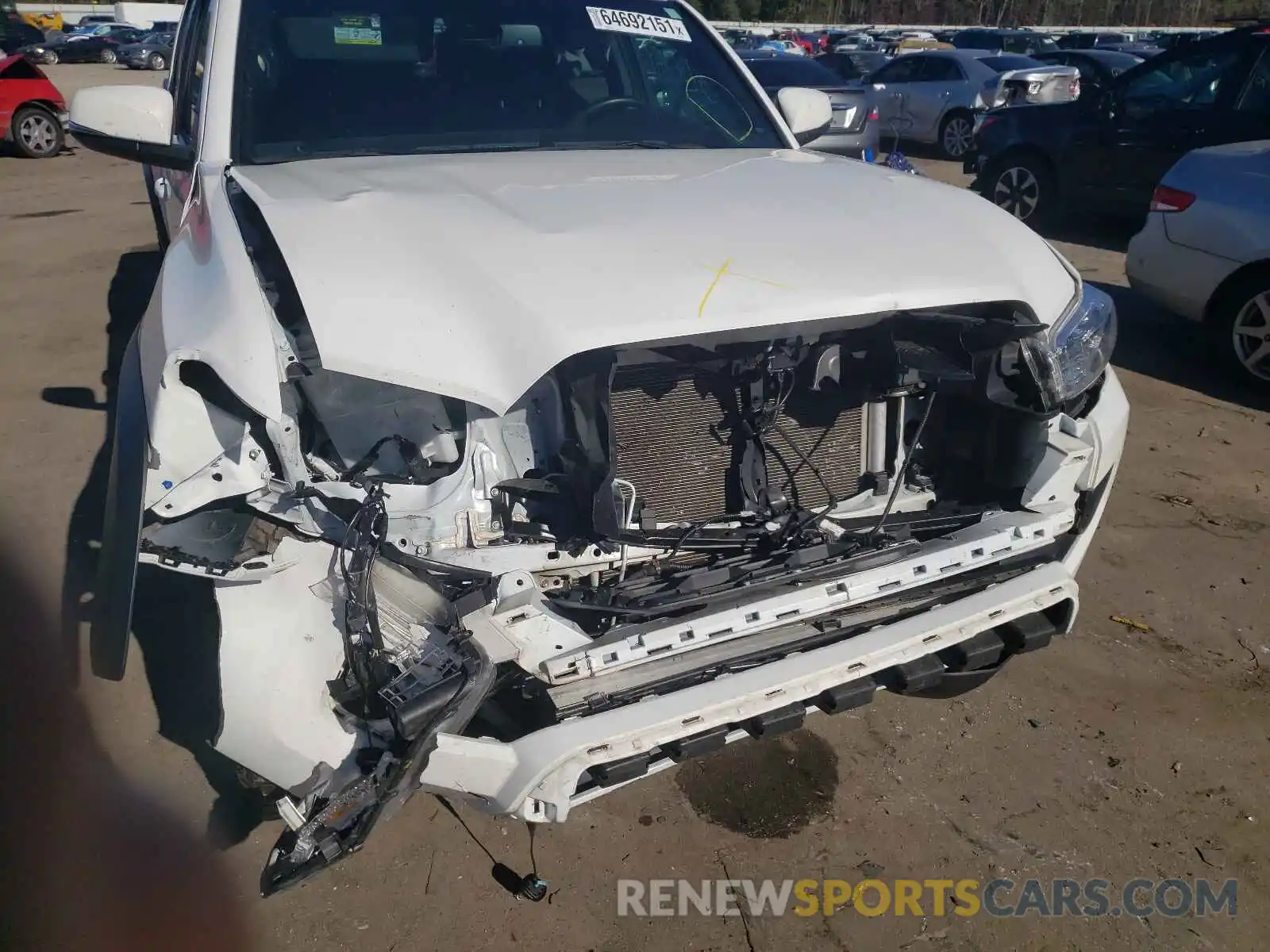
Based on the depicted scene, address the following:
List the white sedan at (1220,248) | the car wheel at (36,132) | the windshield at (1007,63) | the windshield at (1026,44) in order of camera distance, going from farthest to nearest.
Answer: the windshield at (1026,44) → the windshield at (1007,63) → the car wheel at (36,132) → the white sedan at (1220,248)

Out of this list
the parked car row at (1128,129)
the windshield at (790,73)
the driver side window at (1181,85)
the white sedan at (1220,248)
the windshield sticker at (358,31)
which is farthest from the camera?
the windshield at (790,73)

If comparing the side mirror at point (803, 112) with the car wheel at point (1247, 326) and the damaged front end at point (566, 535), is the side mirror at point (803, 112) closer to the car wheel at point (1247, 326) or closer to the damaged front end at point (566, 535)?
the damaged front end at point (566, 535)

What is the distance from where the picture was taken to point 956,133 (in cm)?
1392

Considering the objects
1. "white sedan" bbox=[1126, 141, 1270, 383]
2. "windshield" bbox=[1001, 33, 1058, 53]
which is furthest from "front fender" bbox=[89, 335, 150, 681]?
"windshield" bbox=[1001, 33, 1058, 53]

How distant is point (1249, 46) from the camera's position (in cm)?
712

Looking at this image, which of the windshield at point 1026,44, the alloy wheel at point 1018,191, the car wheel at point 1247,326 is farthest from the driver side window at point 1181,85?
the windshield at point 1026,44

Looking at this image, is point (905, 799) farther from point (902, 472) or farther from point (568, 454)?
point (568, 454)

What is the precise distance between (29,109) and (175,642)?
44.3ft

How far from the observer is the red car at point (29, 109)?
496 inches

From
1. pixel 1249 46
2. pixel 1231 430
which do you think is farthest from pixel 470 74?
pixel 1249 46

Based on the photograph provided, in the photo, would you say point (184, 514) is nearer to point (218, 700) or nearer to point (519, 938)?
point (218, 700)

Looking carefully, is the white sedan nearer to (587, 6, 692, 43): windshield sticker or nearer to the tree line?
(587, 6, 692, 43): windshield sticker

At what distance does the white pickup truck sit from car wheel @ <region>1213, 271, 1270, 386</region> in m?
2.99

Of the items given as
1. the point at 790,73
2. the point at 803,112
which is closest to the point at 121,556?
the point at 803,112
